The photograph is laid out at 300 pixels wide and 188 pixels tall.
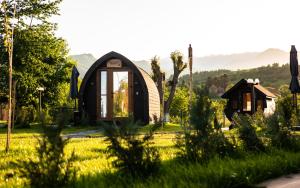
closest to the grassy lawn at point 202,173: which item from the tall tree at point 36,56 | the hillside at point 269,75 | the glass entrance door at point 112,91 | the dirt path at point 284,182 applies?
the dirt path at point 284,182

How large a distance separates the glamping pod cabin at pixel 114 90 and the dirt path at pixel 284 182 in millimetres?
19217

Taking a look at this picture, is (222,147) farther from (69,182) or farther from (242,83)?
(242,83)

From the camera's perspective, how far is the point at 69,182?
5.41 metres

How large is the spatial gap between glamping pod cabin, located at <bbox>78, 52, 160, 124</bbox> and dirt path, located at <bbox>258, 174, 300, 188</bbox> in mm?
19217

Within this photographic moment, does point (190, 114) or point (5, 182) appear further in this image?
point (190, 114)

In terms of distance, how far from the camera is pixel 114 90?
85.2 ft

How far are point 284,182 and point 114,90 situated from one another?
2049cm

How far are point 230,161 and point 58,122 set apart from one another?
303cm

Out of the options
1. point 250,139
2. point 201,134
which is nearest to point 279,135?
point 250,139

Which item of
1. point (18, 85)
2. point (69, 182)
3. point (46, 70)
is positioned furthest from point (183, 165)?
point (46, 70)

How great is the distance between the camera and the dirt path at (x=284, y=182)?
5708 mm

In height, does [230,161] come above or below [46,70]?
below

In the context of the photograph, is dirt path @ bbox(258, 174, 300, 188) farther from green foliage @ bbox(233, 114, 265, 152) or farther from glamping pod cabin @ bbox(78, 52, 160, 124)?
glamping pod cabin @ bbox(78, 52, 160, 124)

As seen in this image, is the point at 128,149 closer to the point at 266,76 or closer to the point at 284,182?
the point at 284,182
